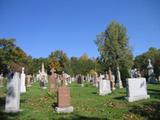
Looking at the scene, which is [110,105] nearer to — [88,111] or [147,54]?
[88,111]

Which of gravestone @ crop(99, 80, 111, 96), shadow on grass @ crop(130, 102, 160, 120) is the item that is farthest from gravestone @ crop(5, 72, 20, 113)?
gravestone @ crop(99, 80, 111, 96)

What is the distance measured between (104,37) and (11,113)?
33.7 metres

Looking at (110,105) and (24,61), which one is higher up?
(24,61)

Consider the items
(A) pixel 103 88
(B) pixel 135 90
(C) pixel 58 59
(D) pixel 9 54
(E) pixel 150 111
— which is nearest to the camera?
(E) pixel 150 111

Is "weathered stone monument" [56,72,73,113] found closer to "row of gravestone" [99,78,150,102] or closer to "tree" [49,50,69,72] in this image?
"row of gravestone" [99,78,150,102]

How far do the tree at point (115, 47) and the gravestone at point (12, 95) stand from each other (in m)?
29.4

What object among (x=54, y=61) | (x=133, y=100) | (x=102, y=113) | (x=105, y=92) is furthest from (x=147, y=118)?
(x=54, y=61)

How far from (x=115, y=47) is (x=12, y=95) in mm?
31033

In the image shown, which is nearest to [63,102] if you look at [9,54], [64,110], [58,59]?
[64,110]

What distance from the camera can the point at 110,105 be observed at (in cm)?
1279

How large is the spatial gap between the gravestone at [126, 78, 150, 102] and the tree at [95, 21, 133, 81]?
24497 mm

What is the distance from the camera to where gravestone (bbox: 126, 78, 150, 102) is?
48.0 feet

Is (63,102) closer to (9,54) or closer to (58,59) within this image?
(9,54)

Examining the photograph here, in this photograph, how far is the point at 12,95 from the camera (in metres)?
11.5
